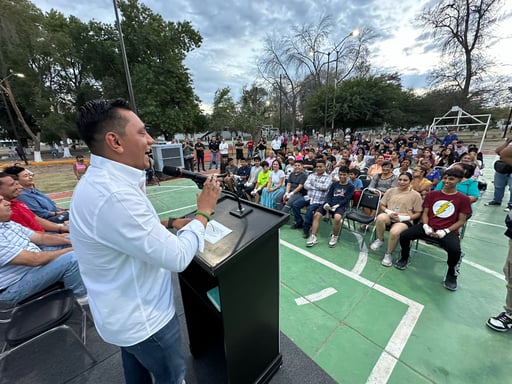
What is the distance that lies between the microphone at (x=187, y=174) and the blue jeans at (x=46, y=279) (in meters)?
1.60

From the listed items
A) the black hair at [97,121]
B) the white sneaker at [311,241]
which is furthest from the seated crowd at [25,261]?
the white sneaker at [311,241]

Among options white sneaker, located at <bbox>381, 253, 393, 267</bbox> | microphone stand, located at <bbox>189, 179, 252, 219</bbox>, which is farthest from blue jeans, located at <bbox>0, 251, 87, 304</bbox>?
white sneaker, located at <bbox>381, 253, 393, 267</bbox>

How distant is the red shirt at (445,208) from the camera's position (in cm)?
294

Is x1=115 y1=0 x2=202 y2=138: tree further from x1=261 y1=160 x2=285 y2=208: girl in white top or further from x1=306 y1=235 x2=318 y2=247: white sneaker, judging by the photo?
x1=306 y1=235 x2=318 y2=247: white sneaker

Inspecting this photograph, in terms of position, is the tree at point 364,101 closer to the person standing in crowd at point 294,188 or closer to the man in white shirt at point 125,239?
the person standing in crowd at point 294,188

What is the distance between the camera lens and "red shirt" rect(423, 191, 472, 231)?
294 centimetres

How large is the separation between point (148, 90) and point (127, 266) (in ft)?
64.6

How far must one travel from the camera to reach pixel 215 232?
128cm

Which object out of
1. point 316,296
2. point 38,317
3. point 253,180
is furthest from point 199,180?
point 253,180

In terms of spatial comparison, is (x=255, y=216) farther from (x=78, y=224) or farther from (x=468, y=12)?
(x=468, y=12)

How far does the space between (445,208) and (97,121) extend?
401cm

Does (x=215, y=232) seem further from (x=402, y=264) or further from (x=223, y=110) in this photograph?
(x=223, y=110)

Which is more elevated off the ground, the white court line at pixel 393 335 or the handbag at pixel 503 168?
the handbag at pixel 503 168

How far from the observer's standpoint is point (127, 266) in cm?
96
